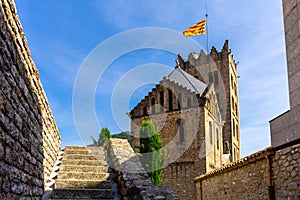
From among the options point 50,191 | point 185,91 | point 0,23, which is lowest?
point 50,191

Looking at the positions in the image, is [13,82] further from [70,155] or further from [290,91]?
[70,155]

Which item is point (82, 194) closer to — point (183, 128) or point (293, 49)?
point (293, 49)

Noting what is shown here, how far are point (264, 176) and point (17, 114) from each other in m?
6.50

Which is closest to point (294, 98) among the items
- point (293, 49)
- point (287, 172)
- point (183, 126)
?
point (293, 49)

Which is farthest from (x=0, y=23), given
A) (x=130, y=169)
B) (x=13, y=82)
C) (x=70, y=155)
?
(x=70, y=155)

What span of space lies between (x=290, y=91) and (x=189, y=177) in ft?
57.0

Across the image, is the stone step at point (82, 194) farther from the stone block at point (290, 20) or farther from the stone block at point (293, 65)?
the stone block at point (290, 20)

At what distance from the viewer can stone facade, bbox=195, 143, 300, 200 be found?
6.90 meters

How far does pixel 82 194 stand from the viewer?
5691mm

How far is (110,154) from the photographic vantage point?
26.0ft

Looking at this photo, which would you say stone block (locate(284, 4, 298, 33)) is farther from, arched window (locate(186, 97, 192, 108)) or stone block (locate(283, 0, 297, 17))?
arched window (locate(186, 97, 192, 108))

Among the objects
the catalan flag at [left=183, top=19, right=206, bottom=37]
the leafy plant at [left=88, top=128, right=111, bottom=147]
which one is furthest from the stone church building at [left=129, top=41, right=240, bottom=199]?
the leafy plant at [left=88, top=128, right=111, bottom=147]

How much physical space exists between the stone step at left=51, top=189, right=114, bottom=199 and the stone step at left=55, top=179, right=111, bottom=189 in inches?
14.3

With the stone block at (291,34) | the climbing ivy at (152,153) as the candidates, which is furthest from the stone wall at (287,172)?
the climbing ivy at (152,153)
